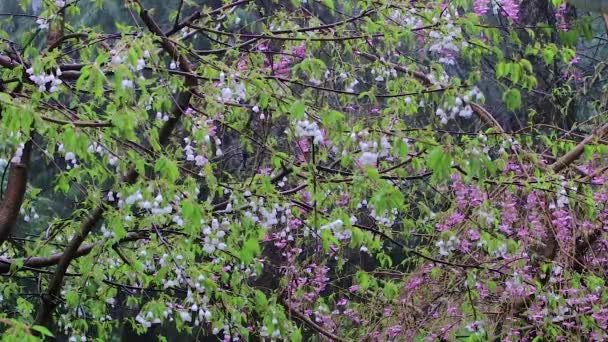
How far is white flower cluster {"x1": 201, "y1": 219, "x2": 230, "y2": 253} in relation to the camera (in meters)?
3.38

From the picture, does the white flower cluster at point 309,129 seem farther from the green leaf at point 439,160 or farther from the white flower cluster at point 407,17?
the white flower cluster at point 407,17

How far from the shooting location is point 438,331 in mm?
4586

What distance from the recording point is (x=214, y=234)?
11.2 feet

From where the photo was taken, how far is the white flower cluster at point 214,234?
3.38 metres

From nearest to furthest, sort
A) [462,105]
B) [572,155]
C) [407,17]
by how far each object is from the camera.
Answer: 1. [462,105]
2. [407,17]
3. [572,155]

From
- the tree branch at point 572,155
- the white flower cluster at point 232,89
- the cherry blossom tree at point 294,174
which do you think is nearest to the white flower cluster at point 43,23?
the cherry blossom tree at point 294,174

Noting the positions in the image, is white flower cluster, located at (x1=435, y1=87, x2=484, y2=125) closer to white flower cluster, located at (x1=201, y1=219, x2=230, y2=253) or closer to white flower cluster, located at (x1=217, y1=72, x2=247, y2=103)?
white flower cluster, located at (x1=217, y1=72, x2=247, y2=103)

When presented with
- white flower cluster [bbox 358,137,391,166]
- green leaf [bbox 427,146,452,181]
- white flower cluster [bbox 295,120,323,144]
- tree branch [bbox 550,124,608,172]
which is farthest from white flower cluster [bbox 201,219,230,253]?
tree branch [bbox 550,124,608,172]

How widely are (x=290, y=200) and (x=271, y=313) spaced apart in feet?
1.76

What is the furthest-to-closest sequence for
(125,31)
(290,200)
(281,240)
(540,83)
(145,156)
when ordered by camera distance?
(540,83)
(281,240)
(290,200)
(145,156)
(125,31)

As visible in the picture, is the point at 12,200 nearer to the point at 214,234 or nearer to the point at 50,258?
the point at 50,258

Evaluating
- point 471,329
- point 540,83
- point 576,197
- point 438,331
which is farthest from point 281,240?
point 540,83

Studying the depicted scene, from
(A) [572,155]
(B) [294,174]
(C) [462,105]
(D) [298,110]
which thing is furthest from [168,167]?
(A) [572,155]

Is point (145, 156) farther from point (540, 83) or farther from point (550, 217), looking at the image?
point (540, 83)
